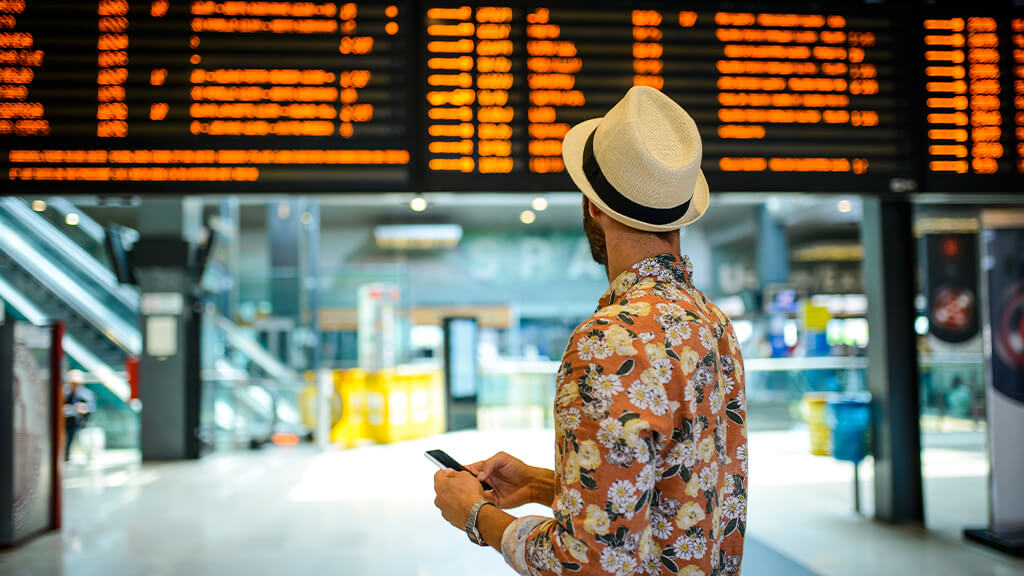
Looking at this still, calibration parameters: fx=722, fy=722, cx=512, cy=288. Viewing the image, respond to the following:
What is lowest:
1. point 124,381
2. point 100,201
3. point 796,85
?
point 124,381

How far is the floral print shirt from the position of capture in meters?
0.98

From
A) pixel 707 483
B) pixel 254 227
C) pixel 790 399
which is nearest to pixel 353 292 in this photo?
pixel 254 227

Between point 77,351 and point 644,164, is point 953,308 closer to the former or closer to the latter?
point 644,164

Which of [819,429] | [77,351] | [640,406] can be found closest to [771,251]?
[819,429]

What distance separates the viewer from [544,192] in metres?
3.17

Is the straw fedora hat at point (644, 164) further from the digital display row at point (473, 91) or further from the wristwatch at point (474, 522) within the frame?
the digital display row at point (473, 91)

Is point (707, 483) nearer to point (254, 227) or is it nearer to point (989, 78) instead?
point (989, 78)

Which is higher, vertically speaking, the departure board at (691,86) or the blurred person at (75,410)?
the departure board at (691,86)

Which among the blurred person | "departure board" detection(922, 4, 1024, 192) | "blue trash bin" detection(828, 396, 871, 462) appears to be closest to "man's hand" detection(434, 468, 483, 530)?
"departure board" detection(922, 4, 1024, 192)

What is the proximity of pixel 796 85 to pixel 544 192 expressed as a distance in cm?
131

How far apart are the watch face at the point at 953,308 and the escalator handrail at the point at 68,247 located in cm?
1032

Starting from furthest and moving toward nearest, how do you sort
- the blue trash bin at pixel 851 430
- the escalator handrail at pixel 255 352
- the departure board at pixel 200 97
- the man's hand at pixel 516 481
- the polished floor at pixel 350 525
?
the escalator handrail at pixel 255 352 → the blue trash bin at pixel 851 430 → the polished floor at pixel 350 525 → the departure board at pixel 200 97 → the man's hand at pixel 516 481

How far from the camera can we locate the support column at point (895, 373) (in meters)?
4.79

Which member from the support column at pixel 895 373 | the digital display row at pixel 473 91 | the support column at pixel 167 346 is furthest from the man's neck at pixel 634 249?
the support column at pixel 167 346
